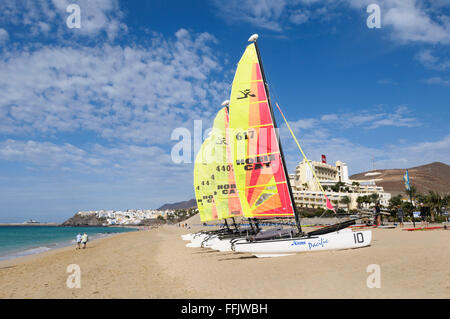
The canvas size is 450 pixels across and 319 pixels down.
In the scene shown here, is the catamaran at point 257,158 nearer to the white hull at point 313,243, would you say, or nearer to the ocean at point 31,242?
the white hull at point 313,243

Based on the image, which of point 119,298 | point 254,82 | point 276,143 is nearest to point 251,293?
point 119,298

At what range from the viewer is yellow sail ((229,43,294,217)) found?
16359mm

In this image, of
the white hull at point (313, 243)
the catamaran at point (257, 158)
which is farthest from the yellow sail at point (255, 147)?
the white hull at point (313, 243)

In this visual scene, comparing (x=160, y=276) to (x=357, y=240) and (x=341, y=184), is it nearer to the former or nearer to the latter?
(x=357, y=240)

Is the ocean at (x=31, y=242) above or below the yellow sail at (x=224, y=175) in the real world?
below

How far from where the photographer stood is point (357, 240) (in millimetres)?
14375

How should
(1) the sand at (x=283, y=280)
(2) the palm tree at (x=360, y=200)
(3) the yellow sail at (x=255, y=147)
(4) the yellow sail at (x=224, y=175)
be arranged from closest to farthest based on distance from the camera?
1. (1) the sand at (x=283, y=280)
2. (3) the yellow sail at (x=255, y=147)
3. (4) the yellow sail at (x=224, y=175)
4. (2) the palm tree at (x=360, y=200)

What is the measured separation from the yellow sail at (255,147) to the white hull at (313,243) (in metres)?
2.09

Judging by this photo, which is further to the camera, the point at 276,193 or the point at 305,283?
the point at 276,193

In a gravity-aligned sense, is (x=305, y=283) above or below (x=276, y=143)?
below

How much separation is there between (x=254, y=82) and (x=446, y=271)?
12.2 metres

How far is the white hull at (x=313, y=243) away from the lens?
1414 centimetres

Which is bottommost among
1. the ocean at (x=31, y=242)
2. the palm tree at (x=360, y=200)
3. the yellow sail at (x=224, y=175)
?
the ocean at (x=31, y=242)

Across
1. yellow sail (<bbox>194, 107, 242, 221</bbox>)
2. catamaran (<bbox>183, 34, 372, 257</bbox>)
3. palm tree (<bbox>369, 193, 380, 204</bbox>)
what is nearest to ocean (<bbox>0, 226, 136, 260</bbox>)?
yellow sail (<bbox>194, 107, 242, 221</bbox>)
